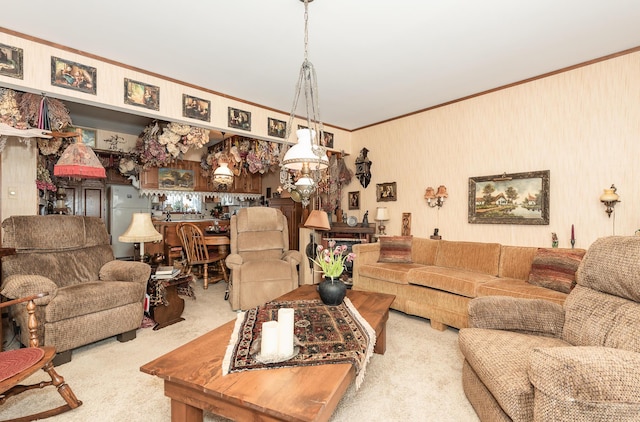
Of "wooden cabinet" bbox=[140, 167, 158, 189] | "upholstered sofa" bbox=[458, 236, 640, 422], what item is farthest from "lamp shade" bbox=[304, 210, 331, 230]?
"wooden cabinet" bbox=[140, 167, 158, 189]

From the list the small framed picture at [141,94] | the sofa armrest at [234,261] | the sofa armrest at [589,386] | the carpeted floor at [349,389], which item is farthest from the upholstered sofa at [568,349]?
the small framed picture at [141,94]

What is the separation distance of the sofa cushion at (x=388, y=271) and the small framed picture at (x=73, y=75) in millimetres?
3424

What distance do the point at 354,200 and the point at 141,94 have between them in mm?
3468

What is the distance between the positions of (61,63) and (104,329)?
7.85 feet

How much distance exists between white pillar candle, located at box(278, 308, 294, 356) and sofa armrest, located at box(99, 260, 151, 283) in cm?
202

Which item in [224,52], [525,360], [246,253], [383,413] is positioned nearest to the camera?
[525,360]

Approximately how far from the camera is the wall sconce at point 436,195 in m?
4.08

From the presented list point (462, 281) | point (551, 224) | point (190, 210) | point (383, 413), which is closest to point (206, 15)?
point (383, 413)

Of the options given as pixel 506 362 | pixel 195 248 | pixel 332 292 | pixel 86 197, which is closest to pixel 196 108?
pixel 195 248

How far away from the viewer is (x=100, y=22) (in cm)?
233

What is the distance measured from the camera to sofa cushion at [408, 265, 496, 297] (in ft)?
9.34

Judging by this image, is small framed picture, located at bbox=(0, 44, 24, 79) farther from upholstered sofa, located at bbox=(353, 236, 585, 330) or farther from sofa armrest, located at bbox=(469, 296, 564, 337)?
sofa armrest, located at bbox=(469, 296, 564, 337)

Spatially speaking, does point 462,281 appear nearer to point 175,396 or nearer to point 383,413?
point 383,413

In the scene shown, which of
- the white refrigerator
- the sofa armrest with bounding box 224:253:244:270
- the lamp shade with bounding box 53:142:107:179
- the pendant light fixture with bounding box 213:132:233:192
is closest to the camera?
the lamp shade with bounding box 53:142:107:179
